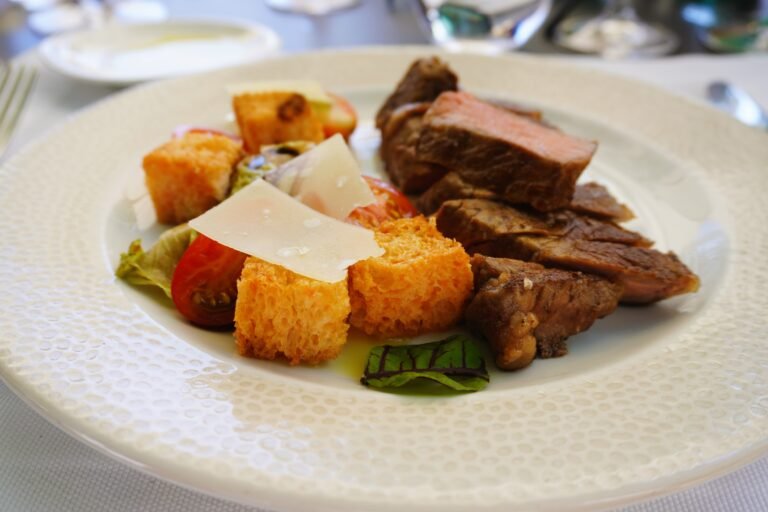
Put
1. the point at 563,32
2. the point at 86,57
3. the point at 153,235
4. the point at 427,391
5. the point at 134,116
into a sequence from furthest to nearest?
the point at 563,32 → the point at 86,57 → the point at 134,116 → the point at 153,235 → the point at 427,391

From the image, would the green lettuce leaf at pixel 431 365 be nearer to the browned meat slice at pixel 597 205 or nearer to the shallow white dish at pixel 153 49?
the browned meat slice at pixel 597 205

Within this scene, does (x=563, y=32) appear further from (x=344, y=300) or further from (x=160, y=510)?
(x=160, y=510)

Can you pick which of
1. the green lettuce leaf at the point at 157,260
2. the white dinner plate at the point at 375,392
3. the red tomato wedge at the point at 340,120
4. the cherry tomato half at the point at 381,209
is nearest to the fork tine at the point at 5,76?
the white dinner plate at the point at 375,392

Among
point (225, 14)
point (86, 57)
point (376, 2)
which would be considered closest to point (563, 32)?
point (376, 2)

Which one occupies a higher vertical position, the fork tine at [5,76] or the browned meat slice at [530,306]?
the fork tine at [5,76]

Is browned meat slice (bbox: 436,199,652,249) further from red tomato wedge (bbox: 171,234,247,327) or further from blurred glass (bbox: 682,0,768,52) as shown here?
blurred glass (bbox: 682,0,768,52)

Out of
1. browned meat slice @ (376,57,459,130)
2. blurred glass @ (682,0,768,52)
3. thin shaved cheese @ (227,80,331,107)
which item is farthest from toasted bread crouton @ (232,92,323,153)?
blurred glass @ (682,0,768,52)

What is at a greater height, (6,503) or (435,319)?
(6,503)
